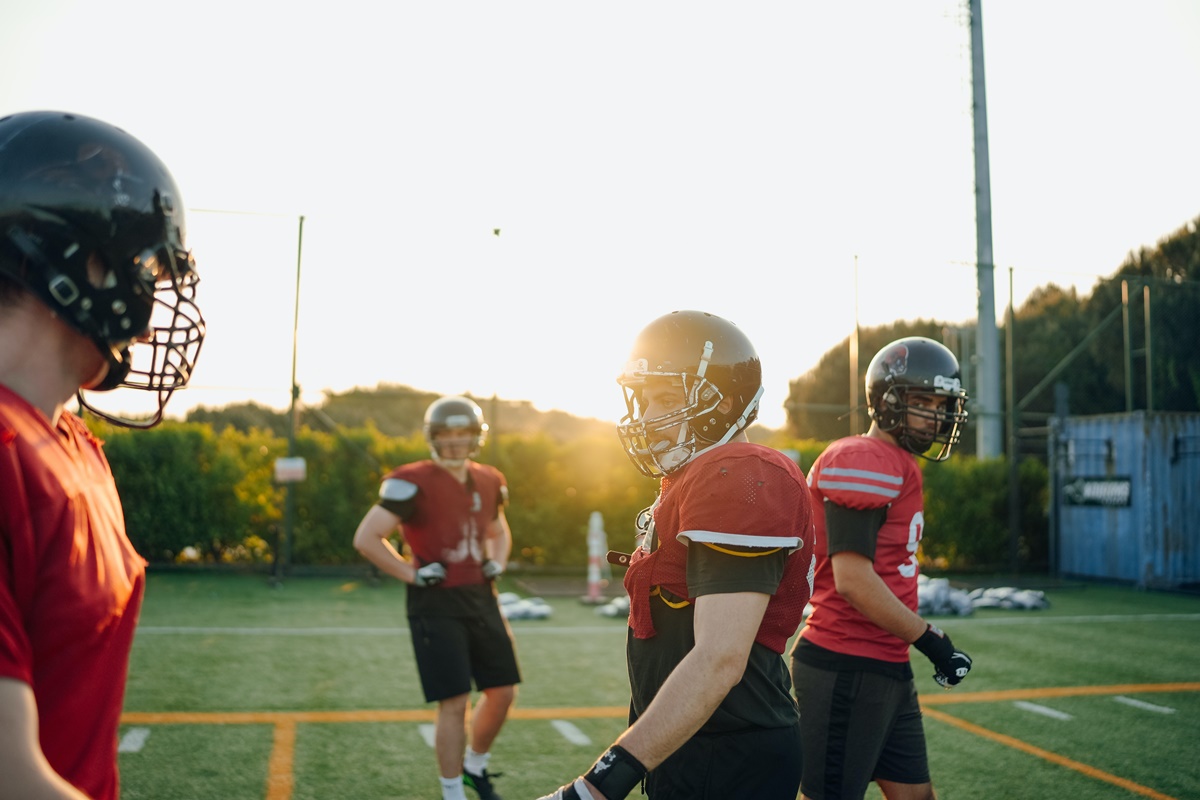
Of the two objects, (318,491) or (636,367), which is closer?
(636,367)

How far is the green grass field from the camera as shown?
5.48m

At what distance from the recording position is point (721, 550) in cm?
226

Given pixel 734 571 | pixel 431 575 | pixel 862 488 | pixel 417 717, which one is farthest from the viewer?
pixel 417 717

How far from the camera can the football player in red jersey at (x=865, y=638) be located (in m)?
3.51

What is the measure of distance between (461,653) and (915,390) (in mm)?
2769

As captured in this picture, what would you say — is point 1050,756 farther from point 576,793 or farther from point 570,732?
point 576,793

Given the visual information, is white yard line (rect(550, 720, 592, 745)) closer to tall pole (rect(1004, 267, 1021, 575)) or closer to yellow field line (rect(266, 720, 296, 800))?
yellow field line (rect(266, 720, 296, 800))

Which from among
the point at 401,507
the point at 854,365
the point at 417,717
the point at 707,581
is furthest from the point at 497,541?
the point at 854,365

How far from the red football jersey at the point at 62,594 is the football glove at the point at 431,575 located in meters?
3.64

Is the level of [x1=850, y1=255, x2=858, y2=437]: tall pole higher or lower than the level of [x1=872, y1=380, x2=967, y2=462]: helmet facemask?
higher

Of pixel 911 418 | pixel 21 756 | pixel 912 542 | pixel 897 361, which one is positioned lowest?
pixel 21 756

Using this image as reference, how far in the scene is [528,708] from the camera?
277 inches

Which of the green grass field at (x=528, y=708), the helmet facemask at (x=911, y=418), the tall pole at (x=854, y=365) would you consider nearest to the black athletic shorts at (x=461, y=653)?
the green grass field at (x=528, y=708)

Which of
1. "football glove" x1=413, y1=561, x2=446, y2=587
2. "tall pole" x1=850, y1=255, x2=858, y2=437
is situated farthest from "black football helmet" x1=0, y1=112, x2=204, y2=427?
"tall pole" x1=850, y1=255, x2=858, y2=437
